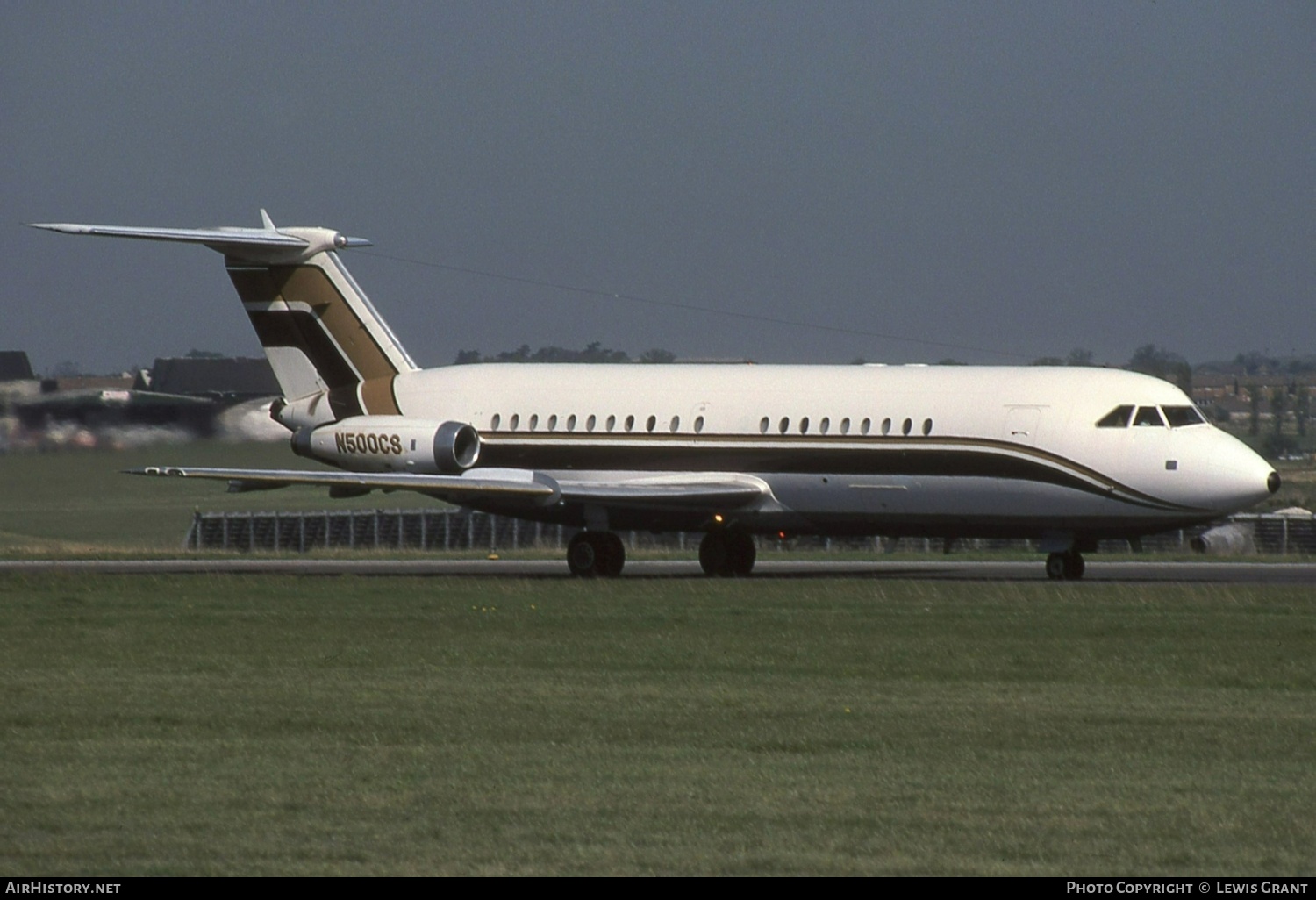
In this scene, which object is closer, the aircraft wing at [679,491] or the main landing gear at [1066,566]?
the main landing gear at [1066,566]

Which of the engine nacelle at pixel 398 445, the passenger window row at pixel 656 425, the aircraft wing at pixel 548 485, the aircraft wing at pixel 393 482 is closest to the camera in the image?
the passenger window row at pixel 656 425

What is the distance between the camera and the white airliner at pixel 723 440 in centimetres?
3089

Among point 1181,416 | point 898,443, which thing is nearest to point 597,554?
point 898,443

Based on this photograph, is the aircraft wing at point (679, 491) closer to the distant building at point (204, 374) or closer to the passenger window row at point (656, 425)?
the passenger window row at point (656, 425)

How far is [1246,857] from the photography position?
10.3 metres

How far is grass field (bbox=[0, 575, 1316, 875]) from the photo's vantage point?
1062 cm

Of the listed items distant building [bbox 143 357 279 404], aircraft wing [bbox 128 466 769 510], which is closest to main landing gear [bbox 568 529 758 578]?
aircraft wing [bbox 128 466 769 510]

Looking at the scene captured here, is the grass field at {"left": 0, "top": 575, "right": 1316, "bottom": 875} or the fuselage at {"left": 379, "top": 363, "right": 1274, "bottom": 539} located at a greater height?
the fuselage at {"left": 379, "top": 363, "right": 1274, "bottom": 539}

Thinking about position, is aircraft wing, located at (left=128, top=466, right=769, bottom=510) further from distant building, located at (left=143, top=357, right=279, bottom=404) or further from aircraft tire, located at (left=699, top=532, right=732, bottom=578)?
distant building, located at (left=143, top=357, right=279, bottom=404)

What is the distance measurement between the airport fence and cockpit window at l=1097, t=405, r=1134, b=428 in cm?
1803

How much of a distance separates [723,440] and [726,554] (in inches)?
104

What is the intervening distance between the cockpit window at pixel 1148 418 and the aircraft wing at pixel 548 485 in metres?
6.19

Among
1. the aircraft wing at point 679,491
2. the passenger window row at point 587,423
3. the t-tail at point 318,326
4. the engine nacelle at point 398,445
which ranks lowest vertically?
the aircraft wing at point 679,491

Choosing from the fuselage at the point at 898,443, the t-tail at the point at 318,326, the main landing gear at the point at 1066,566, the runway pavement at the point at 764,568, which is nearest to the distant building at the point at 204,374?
the runway pavement at the point at 764,568
